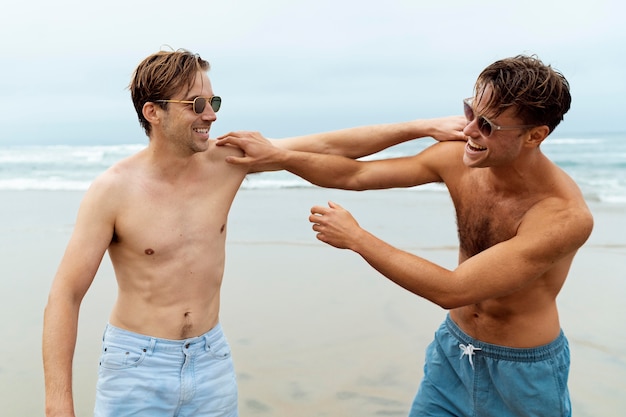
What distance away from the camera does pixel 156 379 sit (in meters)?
2.69

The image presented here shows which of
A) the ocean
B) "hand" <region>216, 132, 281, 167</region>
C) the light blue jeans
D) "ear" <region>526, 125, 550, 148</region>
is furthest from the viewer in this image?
the ocean

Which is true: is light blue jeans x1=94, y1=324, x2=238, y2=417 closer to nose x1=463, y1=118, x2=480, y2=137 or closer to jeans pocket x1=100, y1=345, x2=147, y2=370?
jeans pocket x1=100, y1=345, x2=147, y2=370

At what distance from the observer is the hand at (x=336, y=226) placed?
2.71 metres

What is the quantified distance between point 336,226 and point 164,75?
3.23 ft

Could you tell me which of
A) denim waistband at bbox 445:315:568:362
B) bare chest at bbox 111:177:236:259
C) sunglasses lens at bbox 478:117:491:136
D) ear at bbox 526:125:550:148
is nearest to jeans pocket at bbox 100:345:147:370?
bare chest at bbox 111:177:236:259

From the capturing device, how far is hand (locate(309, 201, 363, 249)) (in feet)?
8.89

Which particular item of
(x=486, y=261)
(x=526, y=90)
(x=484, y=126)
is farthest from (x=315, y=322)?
(x=526, y=90)

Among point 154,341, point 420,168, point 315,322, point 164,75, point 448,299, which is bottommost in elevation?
point 315,322

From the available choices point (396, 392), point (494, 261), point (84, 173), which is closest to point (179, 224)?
point (494, 261)

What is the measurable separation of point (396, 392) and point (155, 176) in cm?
282

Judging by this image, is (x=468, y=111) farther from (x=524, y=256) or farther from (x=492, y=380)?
(x=492, y=380)

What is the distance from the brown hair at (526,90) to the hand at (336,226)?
0.76 metres

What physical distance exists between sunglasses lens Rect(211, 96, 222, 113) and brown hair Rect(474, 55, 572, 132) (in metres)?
1.14

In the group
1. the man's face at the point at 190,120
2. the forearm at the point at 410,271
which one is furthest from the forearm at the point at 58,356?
the forearm at the point at 410,271
